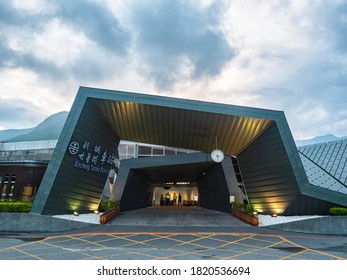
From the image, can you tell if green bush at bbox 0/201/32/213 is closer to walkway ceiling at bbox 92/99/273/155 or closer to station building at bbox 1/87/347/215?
station building at bbox 1/87/347/215

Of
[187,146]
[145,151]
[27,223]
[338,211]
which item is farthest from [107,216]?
[145,151]

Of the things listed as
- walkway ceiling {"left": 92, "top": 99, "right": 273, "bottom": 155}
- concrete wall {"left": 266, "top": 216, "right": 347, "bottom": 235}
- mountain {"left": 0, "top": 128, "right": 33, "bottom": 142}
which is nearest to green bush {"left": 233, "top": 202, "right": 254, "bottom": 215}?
concrete wall {"left": 266, "top": 216, "right": 347, "bottom": 235}

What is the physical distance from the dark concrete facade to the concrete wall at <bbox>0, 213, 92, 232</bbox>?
0.63 m

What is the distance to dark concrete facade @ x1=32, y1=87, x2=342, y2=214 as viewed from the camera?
16.9 m

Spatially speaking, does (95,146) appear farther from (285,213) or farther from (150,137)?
(285,213)

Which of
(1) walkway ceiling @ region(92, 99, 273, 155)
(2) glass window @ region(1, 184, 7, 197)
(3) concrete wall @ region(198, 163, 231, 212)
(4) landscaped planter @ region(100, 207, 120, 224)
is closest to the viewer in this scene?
(4) landscaped planter @ region(100, 207, 120, 224)

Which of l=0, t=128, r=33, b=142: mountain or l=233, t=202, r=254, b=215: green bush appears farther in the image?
l=0, t=128, r=33, b=142: mountain

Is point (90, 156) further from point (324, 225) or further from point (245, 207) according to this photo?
point (324, 225)

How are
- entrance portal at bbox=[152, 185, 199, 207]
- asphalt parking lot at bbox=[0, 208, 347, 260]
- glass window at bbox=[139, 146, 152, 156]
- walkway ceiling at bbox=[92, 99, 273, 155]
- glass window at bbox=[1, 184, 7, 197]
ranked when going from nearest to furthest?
asphalt parking lot at bbox=[0, 208, 347, 260] < walkway ceiling at bbox=[92, 99, 273, 155] < glass window at bbox=[1, 184, 7, 197] < glass window at bbox=[139, 146, 152, 156] < entrance portal at bbox=[152, 185, 199, 207]

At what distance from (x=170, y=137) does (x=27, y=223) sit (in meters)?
13.6

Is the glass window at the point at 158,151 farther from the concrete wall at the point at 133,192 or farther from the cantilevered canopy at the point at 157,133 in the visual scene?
the cantilevered canopy at the point at 157,133

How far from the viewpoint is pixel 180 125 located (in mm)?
20766
